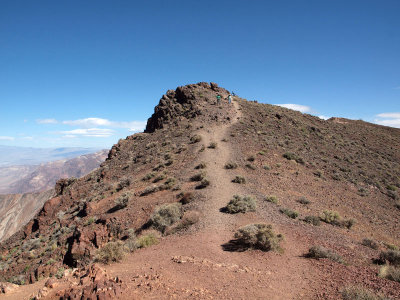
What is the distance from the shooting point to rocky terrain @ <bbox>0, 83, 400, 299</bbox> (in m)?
6.45

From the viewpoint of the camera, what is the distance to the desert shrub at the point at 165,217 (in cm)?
1172

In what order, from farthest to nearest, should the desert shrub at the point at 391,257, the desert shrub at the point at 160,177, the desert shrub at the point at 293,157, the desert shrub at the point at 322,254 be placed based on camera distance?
the desert shrub at the point at 293,157
the desert shrub at the point at 160,177
the desert shrub at the point at 322,254
the desert shrub at the point at 391,257

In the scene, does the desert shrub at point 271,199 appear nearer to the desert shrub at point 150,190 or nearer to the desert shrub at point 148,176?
the desert shrub at point 150,190

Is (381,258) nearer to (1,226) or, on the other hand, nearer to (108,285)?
(108,285)

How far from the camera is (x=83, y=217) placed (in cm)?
1738

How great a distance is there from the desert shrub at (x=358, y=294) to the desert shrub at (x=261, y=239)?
3002 mm

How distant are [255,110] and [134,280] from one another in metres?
36.7

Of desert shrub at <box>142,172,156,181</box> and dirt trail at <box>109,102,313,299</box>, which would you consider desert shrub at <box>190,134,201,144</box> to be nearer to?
desert shrub at <box>142,172,156,181</box>

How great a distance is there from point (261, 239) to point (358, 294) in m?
3.68

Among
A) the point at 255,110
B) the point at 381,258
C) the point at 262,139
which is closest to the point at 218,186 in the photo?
the point at 381,258

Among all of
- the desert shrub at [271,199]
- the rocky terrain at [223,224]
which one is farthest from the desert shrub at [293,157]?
the desert shrub at [271,199]

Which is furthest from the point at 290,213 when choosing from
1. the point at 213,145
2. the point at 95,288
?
the point at 213,145

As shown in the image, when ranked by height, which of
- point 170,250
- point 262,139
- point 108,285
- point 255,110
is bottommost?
point 170,250

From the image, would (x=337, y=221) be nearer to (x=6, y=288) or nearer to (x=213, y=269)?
(x=213, y=269)
